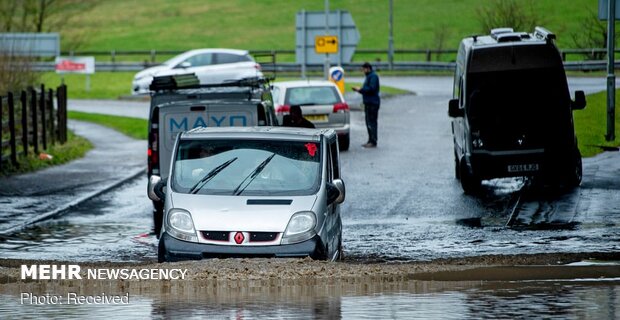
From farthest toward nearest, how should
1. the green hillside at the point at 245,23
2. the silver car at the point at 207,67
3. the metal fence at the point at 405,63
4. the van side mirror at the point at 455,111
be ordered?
the green hillside at the point at 245,23, the metal fence at the point at 405,63, the silver car at the point at 207,67, the van side mirror at the point at 455,111

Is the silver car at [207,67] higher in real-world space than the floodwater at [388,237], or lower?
higher

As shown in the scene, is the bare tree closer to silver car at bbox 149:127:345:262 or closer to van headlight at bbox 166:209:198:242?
silver car at bbox 149:127:345:262

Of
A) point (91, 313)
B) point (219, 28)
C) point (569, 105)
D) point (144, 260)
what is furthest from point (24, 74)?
point (219, 28)

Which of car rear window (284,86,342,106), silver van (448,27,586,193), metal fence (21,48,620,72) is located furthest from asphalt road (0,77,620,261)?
metal fence (21,48,620,72)

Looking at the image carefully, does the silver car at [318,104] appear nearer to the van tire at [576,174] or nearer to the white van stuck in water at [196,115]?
the van tire at [576,174]

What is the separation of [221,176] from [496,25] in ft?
114

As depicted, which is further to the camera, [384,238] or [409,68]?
[409,68]

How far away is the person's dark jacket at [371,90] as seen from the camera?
31.4 meters

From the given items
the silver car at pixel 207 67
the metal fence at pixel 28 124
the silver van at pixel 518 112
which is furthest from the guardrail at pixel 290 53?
the silver van at pixel 518 112

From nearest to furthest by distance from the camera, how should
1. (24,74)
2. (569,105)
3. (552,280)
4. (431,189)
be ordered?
1. (552,280)
2. (569,105)
3. (431,189)
4. (24,74)

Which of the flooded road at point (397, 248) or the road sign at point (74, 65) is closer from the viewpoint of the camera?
the flooded road at point (397, 248)

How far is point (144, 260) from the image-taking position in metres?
15.8

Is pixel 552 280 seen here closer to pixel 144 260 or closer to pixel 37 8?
pixel 144 260

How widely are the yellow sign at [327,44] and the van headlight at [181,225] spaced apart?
1240 inches
